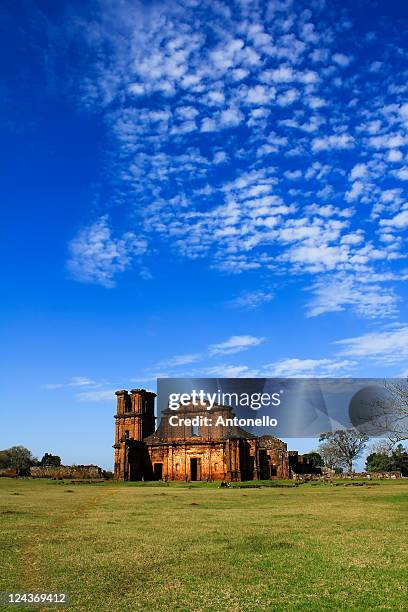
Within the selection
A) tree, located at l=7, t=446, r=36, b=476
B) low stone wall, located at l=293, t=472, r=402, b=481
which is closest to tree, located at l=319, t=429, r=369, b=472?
low stone wall, located at l=293, t=472, r=402, b=481

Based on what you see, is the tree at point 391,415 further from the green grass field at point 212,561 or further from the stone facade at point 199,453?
the stone facade at point 199,453

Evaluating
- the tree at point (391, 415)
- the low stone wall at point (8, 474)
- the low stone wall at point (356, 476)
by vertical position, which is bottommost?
the low stone wall at point (356, 476)

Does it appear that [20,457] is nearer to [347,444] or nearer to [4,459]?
[4,459]

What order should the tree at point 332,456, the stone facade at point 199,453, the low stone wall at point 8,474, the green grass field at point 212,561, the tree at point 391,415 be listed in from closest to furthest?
the green grass field at point 212,561, the tree at point 391,415, the stone facade at point 199,453, the low stone wall at point 8,474, the tree at point 332,456

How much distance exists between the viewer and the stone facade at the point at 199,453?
178ft

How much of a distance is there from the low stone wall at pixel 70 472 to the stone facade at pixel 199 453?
3946 mm

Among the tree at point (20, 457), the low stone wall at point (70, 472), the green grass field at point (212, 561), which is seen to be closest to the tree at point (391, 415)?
the green grass field at point (212, 561)

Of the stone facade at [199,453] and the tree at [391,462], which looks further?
the tree at [391,462]

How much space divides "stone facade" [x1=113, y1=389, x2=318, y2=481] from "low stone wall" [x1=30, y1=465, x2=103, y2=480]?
3.95 m

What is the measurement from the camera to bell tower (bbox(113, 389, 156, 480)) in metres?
57.0

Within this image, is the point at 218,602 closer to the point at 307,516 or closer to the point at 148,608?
the point at 148,608

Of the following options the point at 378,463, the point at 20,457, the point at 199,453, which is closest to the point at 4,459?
the point at 20,457

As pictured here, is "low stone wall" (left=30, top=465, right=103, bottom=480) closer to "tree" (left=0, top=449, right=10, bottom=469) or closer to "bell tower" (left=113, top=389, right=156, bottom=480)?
"bell tower" (left=113, top=389, right=156, bottom=480)

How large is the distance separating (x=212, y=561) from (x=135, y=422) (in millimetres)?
54875
